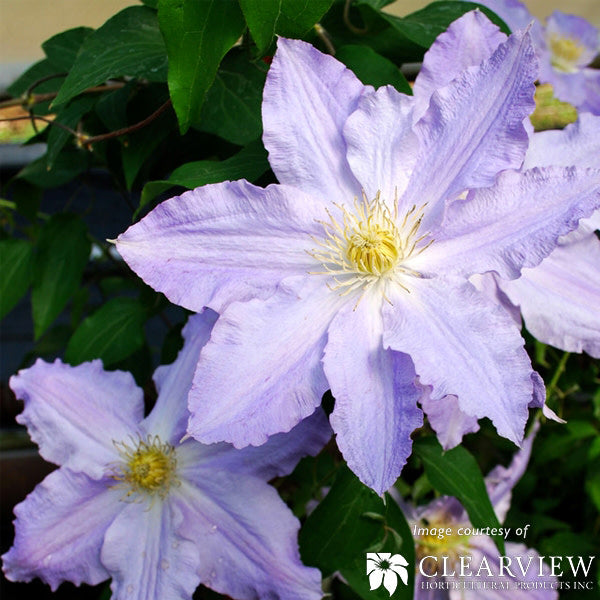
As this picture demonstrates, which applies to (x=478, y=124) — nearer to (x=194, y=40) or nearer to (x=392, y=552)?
(x=194, y=40)

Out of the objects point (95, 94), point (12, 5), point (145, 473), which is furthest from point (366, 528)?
point (12, 5)

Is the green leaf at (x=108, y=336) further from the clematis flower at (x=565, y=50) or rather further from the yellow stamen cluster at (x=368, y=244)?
the clematis flower at (x=565, y=50)

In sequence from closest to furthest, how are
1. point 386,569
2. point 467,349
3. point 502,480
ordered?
point 467,349
point 386,569
point 502,480

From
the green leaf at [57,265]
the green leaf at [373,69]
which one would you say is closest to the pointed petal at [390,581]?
the green leaf at [373,69]

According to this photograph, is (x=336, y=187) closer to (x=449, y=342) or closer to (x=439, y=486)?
(x=449, y=342)

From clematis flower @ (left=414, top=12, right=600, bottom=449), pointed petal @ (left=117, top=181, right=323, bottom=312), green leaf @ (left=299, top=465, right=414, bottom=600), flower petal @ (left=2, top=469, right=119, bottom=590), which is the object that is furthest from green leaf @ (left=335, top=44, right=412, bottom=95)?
flower petal @ (left=2, top=469, right=119, bottom=590)

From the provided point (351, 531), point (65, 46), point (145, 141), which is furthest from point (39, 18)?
point (351, 531)
